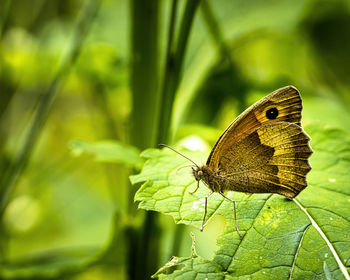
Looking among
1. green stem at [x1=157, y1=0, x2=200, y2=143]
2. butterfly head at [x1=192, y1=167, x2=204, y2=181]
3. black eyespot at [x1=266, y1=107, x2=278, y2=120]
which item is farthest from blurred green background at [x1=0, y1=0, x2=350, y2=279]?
black eyespot at [x1=266, y1=107, x2=278, y2=120]

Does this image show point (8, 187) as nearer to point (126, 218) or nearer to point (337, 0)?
point (126, 218)

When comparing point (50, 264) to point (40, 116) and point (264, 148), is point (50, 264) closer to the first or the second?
point (40, 116)

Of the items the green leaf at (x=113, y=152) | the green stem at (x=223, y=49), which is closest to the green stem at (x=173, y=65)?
the green leaf at (x=113, y=152)

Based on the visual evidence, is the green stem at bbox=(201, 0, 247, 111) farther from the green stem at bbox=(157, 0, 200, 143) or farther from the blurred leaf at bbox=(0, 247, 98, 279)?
the blurred leaf at bbox=(0, 247, 98, 279)

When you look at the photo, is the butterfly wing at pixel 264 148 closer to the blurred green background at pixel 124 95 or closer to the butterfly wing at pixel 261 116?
the butterfly wing at pixel 261 116

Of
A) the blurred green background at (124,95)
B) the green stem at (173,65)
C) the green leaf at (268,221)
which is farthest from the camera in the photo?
the blurred green background at (124,95)
